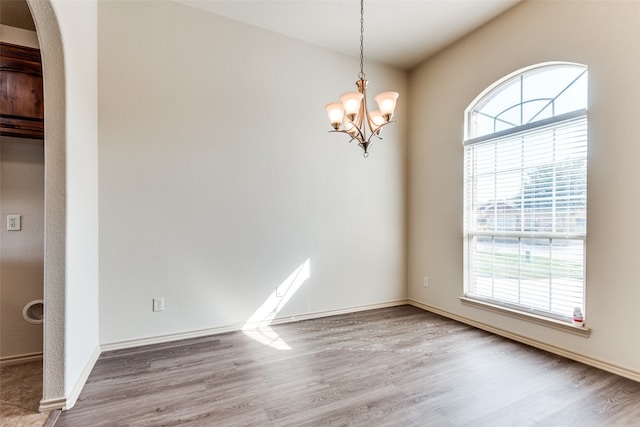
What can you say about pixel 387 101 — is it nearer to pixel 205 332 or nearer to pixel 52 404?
pixel 205 332

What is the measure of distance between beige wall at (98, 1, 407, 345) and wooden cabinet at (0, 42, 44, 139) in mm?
479

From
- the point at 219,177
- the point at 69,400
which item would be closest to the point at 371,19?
the point at 219,177

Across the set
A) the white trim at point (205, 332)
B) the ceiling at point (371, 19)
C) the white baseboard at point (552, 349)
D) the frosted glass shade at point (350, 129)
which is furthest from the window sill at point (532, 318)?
the ceiling at point (371, 19)

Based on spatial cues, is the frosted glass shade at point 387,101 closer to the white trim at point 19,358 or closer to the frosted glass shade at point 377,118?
the frosted glass shade at point 377,118

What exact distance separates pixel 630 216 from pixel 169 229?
392 centimetres

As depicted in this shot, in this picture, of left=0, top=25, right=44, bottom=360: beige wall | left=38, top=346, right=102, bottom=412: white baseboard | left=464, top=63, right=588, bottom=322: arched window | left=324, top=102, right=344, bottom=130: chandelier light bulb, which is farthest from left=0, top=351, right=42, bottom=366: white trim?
left=464, top=63, right=588, bottom=322: arched window

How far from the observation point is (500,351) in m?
2.73

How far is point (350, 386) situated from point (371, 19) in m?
3.53

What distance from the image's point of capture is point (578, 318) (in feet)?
8.34

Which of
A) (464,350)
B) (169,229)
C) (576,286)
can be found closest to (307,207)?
(169,229)

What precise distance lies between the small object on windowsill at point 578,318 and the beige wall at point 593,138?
7 centimetres

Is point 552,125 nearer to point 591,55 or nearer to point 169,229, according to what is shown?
point 591,55

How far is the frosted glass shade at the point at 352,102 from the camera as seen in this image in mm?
2229

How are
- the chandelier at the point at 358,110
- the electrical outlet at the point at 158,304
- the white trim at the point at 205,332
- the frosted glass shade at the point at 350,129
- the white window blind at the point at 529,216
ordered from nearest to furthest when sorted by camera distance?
the chandelier at the point at 358,110 → the frosted glass shade at the point at 350,129 → the white window blind at the point at 529,216 → the white trim at the point at 205,332 → the electrical outlet at the point at 158,304
